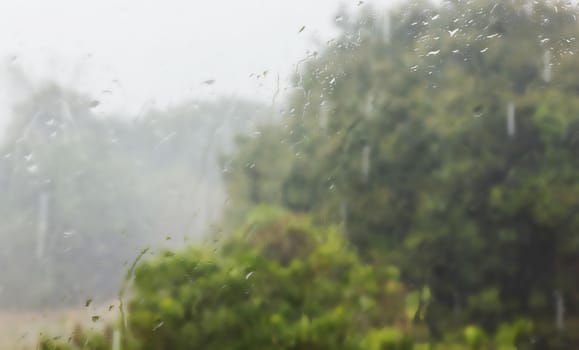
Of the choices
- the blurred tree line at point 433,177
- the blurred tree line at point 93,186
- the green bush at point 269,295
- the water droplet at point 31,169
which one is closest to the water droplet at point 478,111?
the blurred tree line at point 433,177

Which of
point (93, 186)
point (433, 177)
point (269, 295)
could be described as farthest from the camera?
point (433, 177)

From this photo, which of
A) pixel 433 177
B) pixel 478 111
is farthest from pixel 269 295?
pixel 478 111

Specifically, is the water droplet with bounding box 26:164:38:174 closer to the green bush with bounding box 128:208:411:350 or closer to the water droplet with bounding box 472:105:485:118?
the green bush with bounding box 128:208:411:350

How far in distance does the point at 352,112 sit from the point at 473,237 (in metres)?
0.60

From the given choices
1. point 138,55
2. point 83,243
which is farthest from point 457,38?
point 83,243

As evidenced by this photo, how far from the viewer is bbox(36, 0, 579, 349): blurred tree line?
5.32ft

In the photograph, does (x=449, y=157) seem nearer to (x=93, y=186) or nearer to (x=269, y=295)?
(x=269, y=295)

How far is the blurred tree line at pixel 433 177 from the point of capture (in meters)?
1.62

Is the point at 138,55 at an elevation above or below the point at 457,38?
above

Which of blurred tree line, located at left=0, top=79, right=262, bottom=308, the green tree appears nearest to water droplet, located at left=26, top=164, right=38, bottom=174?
blurred tree line, located at left=0, top=79, right=262, bottom=308

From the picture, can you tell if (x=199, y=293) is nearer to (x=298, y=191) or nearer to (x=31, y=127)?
(x=298, y=191)

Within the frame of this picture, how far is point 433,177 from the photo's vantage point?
1.86 metres

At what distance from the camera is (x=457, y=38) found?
6.41ft

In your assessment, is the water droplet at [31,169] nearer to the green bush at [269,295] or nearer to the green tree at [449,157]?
the green bush at [269,295]
